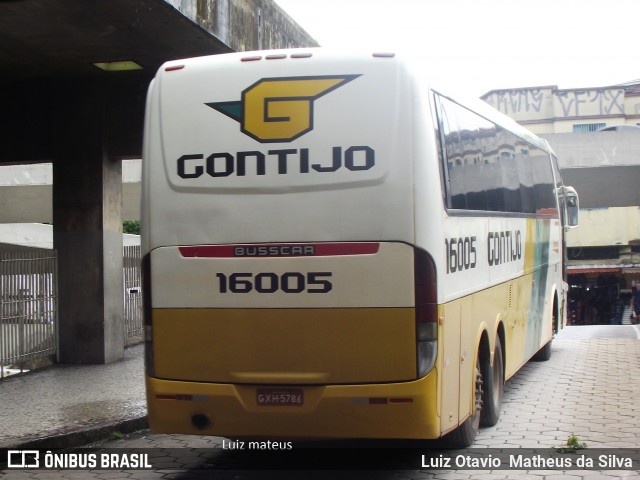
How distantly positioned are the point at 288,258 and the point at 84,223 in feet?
26.3

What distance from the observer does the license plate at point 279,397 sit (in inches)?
241

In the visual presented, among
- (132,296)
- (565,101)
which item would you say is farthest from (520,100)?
(132,296)

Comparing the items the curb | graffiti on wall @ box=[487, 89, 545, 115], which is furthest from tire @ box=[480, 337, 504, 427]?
graffiti on wall @ box=[487, 89, 545, 115]

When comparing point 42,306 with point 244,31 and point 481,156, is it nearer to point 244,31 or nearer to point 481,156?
point 244,31

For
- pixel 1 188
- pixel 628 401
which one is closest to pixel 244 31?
pixel 628 401

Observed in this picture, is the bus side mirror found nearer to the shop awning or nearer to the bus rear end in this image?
the bus rear end

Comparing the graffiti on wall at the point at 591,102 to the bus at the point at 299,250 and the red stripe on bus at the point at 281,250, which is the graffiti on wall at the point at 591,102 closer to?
the bus at the point at 299,250

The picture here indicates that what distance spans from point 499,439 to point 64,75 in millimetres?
8698

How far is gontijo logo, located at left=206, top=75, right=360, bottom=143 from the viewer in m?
6.17

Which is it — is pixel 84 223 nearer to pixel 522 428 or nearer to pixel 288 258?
pixel 522 428

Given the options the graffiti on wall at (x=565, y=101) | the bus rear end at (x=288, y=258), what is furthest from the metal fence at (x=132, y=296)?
the graffiti on wall at (x=565, y=101)

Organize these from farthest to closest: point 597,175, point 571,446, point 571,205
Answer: point 597,175, point 571,205, point 571,446

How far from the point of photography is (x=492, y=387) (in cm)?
834

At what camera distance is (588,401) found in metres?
9.73
